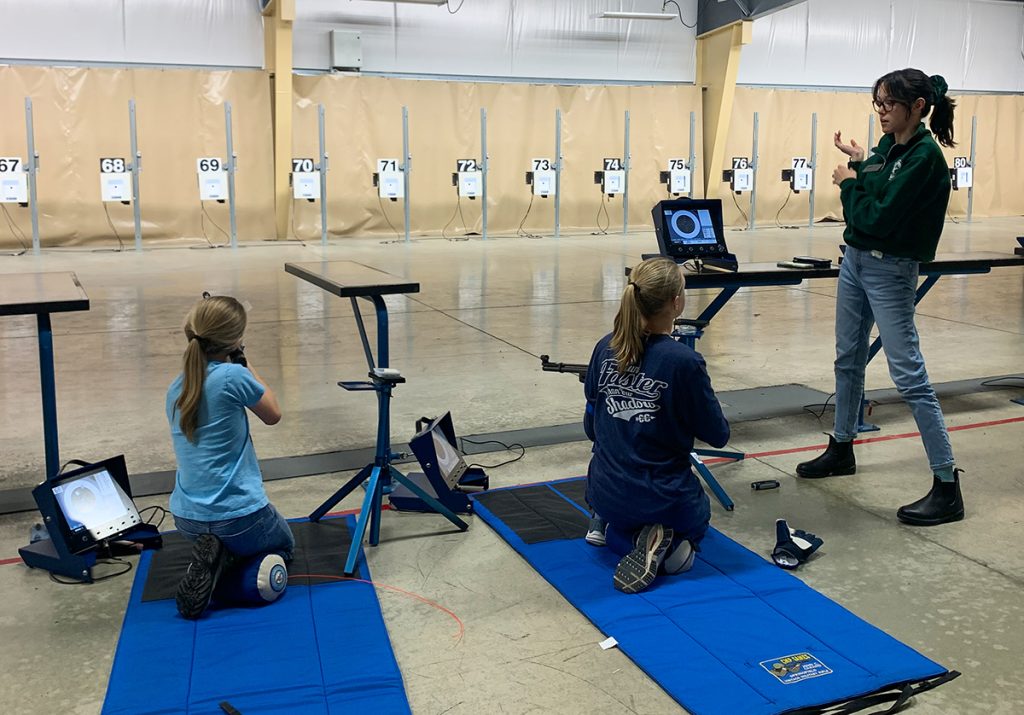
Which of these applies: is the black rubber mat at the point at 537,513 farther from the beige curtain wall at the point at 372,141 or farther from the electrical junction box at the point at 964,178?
the electrical junction box at the point at 964,178

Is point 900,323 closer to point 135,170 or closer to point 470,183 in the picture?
point 135,170

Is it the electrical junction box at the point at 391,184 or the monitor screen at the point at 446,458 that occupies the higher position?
the electrical junction box at the point at 391,184

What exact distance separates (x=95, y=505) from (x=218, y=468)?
0.67m

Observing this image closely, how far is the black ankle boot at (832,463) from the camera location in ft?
13.2

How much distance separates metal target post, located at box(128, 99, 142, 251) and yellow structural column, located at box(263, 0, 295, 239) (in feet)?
6.34

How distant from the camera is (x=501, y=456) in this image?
14.4 feet

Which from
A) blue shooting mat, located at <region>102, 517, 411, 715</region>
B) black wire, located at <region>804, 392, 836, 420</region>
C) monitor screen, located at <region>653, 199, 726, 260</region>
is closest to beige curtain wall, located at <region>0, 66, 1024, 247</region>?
monitor screen, located at <region>653, 199, 726, 260</region>

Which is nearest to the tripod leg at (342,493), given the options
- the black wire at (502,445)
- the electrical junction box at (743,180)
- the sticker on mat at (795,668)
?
the black wire at (502,445)

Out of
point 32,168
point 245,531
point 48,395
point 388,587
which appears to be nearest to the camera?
point 245,531

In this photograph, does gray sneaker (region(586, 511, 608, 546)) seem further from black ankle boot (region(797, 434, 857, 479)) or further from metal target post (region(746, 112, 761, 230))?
metal target post (region(746, 112, 761, 230))

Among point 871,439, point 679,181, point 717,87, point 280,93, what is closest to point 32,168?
point 280,93

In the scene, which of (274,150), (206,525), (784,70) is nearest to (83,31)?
(274,150)

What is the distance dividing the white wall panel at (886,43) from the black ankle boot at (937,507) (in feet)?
49.3

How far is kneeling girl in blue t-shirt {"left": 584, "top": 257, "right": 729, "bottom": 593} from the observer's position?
2998 mm
